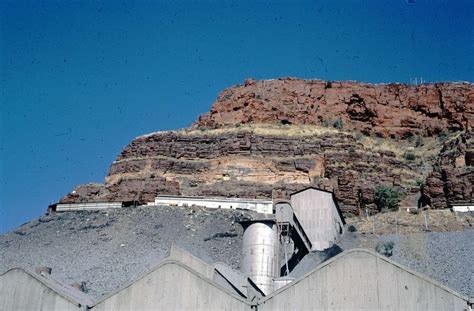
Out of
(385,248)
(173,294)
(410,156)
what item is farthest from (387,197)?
(173,294)

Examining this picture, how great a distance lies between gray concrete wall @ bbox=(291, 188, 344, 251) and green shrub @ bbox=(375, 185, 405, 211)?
2643 cm

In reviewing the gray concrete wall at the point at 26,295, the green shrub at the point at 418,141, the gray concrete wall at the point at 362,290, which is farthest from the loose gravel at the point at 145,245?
the green shrub at the point at 418,141

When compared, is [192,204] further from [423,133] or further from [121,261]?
[423,133]

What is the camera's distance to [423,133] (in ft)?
355

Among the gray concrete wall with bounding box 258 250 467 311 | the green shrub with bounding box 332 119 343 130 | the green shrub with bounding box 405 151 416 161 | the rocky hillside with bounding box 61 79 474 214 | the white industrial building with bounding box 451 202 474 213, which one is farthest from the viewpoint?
the green shrub with bounding box 332 119 343 130

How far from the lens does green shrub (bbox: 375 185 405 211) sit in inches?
2963

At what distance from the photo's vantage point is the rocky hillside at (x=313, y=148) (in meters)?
78.7

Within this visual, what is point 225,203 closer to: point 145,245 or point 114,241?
point 114,241

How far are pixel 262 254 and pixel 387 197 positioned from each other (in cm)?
4205

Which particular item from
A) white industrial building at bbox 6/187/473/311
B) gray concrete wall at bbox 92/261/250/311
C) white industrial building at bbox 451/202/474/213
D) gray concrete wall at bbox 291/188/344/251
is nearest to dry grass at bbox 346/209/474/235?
white industrial building at bbox 451/202/474/213

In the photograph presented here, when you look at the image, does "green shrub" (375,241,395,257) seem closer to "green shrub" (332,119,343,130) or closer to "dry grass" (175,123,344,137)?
"dry grass" (175,123,344,137)

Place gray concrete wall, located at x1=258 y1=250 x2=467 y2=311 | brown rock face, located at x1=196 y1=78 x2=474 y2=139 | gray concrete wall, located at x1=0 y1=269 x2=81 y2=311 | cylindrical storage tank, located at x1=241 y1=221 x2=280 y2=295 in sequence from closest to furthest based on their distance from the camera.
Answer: gray concrete wall, located at x1=258 y1=250 x2=467 y2=311 < gray concrete wall, located at x1=0 y1=269 x2=81 y2=311 < cylindrical storage tank, located at x1=241 y1=221 x2=280 y2=295 < brown rock face, located at x1=196 y1=78 x2=474 y2=139

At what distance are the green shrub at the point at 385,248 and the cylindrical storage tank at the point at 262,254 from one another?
1592cm

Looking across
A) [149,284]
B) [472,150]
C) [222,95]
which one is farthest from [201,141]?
[149,284]
